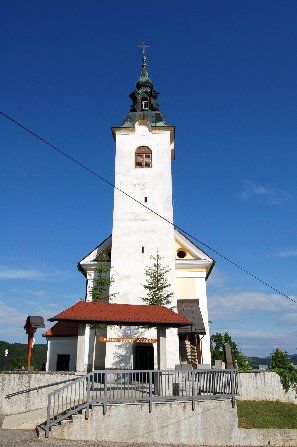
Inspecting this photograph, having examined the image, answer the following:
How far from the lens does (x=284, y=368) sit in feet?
61.6

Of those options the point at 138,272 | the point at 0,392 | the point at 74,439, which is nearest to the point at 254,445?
the point at 74,439

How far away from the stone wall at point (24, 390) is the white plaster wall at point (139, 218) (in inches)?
281

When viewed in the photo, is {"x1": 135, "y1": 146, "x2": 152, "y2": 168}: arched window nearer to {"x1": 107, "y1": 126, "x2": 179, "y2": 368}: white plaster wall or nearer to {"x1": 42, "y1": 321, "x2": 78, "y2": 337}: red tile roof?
{"x1": 107, "y1": 126, "x2": 179, "y2": 368}: white plaster wall

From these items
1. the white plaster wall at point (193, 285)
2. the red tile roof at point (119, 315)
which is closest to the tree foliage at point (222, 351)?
the white plaster wall at point (193, 285)

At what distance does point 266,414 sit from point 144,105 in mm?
24373

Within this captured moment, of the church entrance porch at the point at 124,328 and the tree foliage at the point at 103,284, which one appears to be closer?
the church entrance porch at the point at 124,328

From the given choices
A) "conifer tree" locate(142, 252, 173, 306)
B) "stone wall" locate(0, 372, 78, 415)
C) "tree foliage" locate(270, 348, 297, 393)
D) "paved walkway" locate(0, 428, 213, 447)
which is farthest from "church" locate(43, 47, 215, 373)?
"paved walkway" locate(0, 428, 213, 447)

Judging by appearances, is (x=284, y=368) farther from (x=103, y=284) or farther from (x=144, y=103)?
(x=144, y=103)

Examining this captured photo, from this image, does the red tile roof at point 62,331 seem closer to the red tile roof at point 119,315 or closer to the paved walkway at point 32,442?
the red tile roof at point 119,315

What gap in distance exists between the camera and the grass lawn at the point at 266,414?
13.6 meters

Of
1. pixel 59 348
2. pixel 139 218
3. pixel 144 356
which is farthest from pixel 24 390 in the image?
Answer: pixel 139 218

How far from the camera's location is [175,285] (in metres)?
24.2

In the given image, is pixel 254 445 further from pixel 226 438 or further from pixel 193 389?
pixel 193 389

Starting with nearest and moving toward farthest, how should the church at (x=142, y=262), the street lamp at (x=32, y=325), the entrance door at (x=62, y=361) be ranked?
the street lamp at (x=32, y=325) < the church at (x=142, y=262) < the entrance door at (x=62, y=361)
